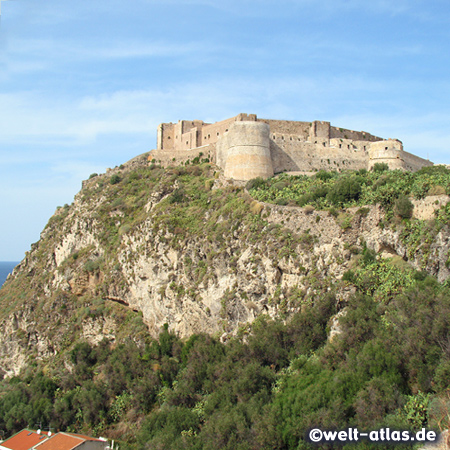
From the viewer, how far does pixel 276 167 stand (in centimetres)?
4503

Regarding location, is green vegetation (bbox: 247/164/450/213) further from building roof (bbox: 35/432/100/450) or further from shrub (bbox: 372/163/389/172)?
building roof (bbox: 35/432/100/450)

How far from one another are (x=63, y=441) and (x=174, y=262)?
13511 millimetres

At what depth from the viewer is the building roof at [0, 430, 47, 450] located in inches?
1377

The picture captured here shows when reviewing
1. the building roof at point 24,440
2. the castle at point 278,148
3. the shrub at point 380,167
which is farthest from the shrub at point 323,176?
the building roof at point 24,440

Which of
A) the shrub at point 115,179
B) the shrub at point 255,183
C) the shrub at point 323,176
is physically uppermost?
the shrub at point 115,179

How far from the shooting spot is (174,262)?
39.9 m

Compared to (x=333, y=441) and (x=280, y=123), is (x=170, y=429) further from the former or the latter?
(x=280, y=123)

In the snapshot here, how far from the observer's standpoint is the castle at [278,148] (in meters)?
43.2

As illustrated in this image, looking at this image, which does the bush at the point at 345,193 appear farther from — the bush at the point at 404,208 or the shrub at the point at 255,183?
the shrub at the point at 255,183

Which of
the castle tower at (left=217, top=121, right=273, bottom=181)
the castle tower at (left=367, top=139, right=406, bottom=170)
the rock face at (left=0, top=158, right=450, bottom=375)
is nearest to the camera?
the rock face at (left=0, top=158, right=450, bottom=375)

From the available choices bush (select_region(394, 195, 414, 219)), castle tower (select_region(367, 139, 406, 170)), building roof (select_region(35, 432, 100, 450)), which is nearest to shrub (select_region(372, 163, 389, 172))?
castle tower (select_region(367, 139, 406, 170))

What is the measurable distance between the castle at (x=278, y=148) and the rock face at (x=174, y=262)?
2.84m

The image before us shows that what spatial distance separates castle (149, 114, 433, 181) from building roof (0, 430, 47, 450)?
73.8ft

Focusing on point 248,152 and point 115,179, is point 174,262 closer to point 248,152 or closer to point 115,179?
point 248,152
